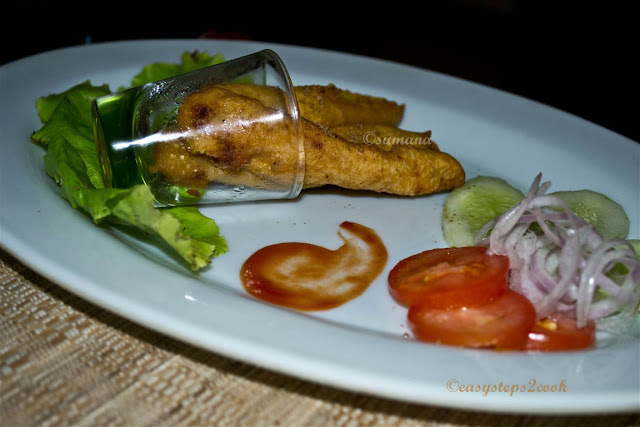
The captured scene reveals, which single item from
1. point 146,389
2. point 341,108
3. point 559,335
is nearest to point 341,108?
point 341,108

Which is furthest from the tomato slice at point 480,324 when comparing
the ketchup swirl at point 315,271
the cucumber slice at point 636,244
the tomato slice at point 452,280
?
the cucumber slice at point 636,244

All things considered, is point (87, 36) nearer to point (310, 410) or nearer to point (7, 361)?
point (7, 361)

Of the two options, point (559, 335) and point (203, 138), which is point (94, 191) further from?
point (559, 335)

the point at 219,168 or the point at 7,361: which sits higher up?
the point at 219,168

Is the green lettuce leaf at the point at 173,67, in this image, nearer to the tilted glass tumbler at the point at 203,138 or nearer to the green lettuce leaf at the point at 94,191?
the green lettuce leaf at the point at 94,191

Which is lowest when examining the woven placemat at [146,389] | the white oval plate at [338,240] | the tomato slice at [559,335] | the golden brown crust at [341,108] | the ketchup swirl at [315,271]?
the woven placemat at [146,389]

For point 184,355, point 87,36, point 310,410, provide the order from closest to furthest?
point 310,410 < point 184,355 < point 87,36

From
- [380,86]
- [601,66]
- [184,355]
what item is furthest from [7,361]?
[601,66]
